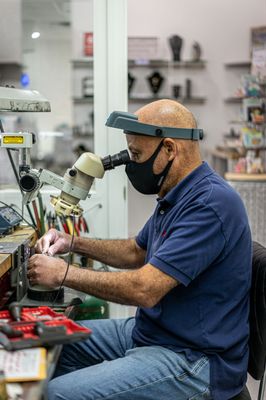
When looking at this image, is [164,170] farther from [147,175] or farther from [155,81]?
[155,81]

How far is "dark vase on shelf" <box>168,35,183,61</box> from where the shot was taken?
7.00 metres

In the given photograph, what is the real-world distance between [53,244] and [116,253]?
0.26 metres

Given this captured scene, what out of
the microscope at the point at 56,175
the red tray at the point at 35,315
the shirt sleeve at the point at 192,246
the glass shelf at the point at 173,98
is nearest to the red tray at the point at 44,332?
the red tray at the point at 35,315

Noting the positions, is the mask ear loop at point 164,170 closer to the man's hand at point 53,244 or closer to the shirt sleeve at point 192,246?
the shirt sleeve at point 192,246

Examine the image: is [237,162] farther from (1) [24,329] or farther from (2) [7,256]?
(1) [24,329]

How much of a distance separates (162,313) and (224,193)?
399 millimetres

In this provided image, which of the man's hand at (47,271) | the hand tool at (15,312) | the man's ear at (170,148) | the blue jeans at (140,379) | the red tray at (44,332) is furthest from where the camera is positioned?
the man's ear at (170,148)

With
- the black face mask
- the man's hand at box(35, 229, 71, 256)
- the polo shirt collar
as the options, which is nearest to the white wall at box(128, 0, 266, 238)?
the man's hand at box(35, 229, 71, 256)

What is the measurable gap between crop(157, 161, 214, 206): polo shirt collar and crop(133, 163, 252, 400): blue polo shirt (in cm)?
1

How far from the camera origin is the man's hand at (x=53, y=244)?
6.46ft

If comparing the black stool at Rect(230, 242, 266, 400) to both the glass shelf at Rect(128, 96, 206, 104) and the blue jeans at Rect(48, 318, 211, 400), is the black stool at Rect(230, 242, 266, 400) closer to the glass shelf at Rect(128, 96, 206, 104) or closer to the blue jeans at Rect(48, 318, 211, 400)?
the blue jeans at Rect(48, 318, 211, 400)

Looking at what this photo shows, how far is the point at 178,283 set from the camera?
1.59 metres

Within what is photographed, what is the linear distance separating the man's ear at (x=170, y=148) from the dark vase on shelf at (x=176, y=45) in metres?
5.51

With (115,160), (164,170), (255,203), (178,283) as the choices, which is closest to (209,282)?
(178,283)
